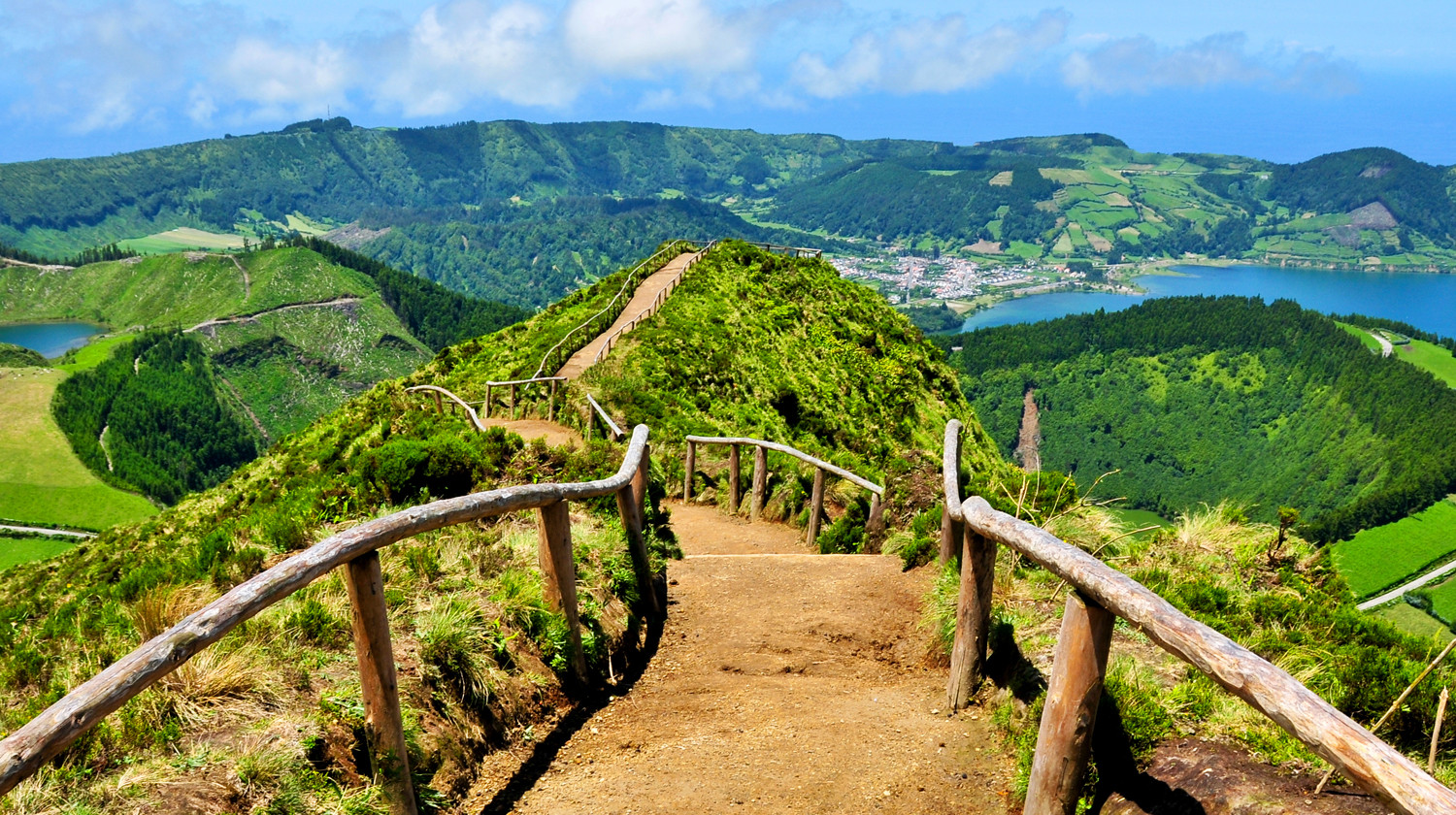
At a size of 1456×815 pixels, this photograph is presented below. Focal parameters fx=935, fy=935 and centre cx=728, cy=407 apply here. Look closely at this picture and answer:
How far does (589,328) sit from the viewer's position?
1409 inches

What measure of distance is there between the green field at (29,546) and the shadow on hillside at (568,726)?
10987 cm

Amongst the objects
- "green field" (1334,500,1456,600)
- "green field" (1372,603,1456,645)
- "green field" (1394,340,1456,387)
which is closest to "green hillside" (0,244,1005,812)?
"green field" (1372,603,1456,645)

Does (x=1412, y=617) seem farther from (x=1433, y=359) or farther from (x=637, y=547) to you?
(x=1433, y=359)

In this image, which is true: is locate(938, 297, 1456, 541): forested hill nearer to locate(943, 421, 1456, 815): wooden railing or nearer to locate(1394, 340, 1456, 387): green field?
locate(1394, 340, 1456, 387): green field

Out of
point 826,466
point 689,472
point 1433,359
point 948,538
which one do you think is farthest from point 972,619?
point 1433,359

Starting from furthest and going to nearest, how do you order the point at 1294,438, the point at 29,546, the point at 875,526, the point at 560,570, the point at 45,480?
the point at 1294,438
the point at 45,480
the point at 29,546
the point at 875,526
the point at 560,570

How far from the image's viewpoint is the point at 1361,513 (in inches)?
5276

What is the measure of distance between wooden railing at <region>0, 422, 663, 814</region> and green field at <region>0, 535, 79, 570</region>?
110823 mm

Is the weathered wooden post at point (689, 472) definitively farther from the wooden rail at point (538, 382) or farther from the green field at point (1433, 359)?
the green field at point (1433, 359)

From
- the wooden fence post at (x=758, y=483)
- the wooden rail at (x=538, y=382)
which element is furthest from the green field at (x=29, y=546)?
the wooden fence post at (x=758, y=483)

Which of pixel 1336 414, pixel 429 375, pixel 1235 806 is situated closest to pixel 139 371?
pixel 429 375

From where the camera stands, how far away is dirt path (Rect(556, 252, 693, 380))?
1164 inches

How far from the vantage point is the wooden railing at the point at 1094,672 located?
297 cm

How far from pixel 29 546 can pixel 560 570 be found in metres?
122
